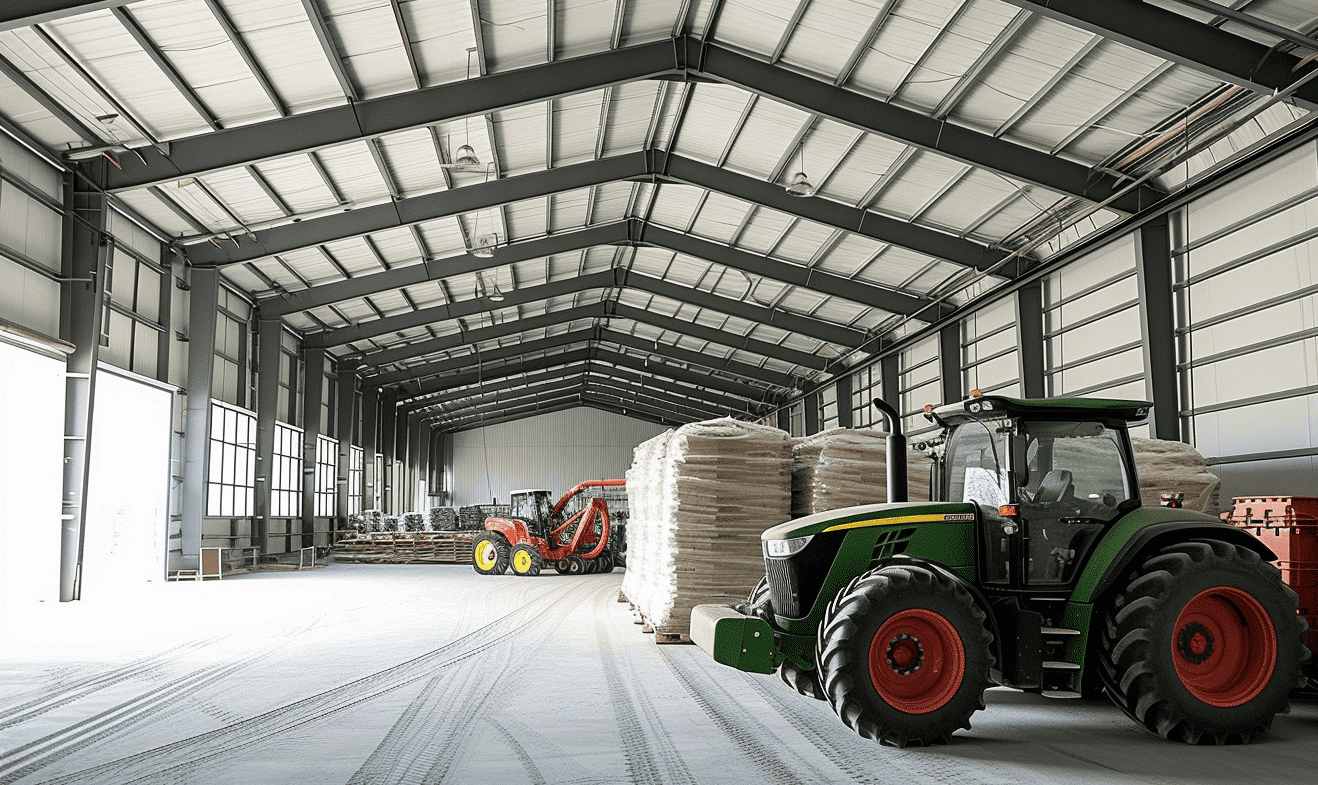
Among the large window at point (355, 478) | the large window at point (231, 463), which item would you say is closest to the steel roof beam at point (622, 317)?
the large window at point (355, 478)

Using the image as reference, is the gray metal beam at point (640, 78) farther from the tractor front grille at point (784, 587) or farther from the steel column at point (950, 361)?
the tractor front grille at point (784, 587)

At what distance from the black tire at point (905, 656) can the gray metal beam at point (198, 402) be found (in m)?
19.9

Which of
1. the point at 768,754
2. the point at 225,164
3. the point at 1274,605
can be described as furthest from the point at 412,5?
the point at 1274,605

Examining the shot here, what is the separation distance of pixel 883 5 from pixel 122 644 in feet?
41.9

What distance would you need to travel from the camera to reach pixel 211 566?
2195 cm

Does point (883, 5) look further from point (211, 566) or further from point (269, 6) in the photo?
point (211, 566)

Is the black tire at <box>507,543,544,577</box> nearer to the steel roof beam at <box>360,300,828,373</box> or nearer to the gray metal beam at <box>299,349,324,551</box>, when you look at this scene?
the gray metal beam at <box>299,349,324,551</box>

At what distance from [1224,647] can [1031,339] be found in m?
14.9

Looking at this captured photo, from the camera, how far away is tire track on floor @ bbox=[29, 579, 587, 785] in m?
5.42

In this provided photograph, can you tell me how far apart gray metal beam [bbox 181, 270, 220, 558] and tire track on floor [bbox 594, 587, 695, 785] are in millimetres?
15839

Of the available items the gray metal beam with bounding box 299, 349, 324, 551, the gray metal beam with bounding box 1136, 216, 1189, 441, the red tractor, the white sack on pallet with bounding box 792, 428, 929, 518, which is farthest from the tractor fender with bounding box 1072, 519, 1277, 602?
the gray metal beam with bounding box 299, 349, 324, 551

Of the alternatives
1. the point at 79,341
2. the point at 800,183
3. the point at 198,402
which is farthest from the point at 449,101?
the point at 198,402

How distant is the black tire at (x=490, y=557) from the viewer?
2578cm

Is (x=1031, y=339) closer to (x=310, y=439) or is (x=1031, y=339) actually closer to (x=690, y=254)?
(x=690, y=254)
